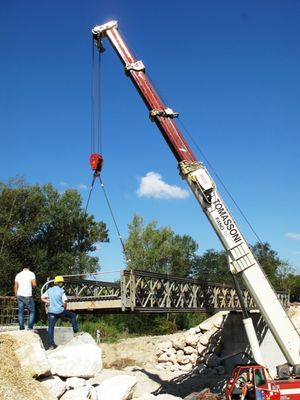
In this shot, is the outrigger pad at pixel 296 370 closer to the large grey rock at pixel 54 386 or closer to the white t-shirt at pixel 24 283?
the large grey rock at pixel 54 386

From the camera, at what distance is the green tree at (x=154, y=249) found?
5494 centimetres

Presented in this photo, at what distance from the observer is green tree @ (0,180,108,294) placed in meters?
43.3

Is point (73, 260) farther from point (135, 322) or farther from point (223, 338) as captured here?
point (223, 338)

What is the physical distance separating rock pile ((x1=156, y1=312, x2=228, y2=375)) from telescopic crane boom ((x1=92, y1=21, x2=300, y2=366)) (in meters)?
12.4

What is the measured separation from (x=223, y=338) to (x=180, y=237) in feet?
123

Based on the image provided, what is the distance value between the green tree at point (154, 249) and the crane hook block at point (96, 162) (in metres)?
38.4

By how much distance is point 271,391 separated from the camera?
11703mm

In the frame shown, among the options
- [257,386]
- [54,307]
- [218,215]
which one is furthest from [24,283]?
[257,386]

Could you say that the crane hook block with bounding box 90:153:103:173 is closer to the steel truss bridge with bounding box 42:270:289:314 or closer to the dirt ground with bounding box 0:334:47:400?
the steel truss bridge with bounding box 42:270:289:314

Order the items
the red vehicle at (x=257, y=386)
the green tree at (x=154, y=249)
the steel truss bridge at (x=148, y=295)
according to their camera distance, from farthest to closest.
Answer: the green tree at (x=154, y=249) → the steel truss bridge at (x=148, y=295) → the red vehicle at (x=257, y=386)

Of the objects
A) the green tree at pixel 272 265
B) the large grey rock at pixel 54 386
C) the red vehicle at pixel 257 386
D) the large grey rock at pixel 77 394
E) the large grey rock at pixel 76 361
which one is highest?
the green tree at pixel 272 265

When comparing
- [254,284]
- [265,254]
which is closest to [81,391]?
[254,284]

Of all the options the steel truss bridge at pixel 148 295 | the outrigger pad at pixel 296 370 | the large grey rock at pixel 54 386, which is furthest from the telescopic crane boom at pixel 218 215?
the large grey rock at pixel 54 386

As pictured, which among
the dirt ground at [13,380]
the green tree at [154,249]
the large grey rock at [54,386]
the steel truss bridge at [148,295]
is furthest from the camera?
the green tree at [154,249]
